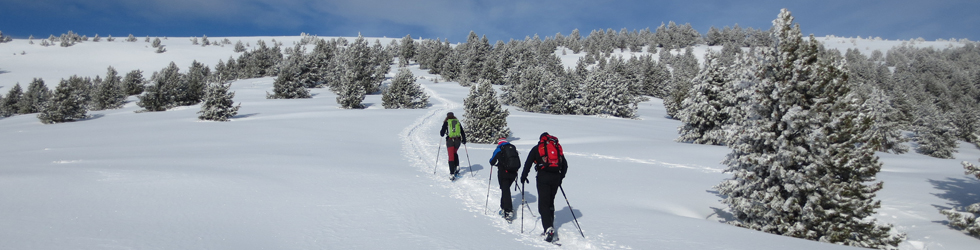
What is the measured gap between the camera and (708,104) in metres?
19.8

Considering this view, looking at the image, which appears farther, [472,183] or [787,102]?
[472,183]

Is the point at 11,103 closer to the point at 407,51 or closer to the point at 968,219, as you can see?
the point at 968,219

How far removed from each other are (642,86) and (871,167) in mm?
60352

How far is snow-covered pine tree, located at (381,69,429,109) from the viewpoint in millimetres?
36875

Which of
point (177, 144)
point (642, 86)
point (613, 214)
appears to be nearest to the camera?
point (613, 214)

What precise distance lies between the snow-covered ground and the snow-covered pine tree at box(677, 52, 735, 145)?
130 inches

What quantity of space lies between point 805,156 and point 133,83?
5471 cm

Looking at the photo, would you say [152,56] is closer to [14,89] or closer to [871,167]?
[14,89]

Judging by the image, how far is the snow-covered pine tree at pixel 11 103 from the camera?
31.3m

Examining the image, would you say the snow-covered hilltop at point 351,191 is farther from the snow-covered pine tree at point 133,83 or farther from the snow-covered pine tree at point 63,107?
the snow-covered pine tree at point 133,83

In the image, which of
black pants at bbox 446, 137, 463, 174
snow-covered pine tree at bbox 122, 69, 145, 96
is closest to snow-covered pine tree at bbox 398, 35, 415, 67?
snow-covered pine tree at bbox 122, 69, 145, 96

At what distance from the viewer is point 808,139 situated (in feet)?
23.3

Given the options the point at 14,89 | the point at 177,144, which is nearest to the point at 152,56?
the point at 14,89

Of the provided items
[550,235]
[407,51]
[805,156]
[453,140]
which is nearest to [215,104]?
[453,140]
